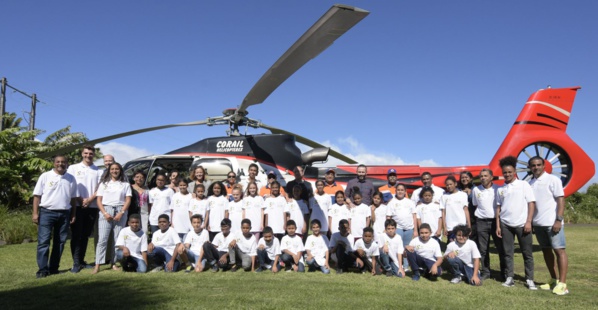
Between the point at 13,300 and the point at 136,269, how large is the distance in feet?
6.66

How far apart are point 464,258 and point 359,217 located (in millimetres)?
1730

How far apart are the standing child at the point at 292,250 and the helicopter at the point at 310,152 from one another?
2.18 metres

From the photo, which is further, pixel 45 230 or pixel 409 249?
pixel 409 249

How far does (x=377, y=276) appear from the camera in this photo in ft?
19.5

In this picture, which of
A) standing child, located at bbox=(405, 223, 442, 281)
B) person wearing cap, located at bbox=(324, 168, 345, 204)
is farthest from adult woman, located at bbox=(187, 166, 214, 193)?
standing child, located at bbox=(405, 223, 442, 281)

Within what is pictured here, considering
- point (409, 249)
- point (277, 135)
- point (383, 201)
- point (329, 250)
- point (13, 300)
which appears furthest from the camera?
point (277, 135)

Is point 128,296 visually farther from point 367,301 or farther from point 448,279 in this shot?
point 448,279

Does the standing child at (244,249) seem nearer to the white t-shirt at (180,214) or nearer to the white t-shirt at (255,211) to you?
the white t-shirt at (255,211)

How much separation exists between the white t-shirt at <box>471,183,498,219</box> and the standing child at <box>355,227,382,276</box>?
160 cm

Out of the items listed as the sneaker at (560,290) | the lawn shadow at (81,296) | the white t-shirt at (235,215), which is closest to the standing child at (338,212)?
the white t-shirt at (235,215)

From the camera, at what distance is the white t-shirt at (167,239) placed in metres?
6.36

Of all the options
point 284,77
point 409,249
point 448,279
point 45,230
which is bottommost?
point 448,279

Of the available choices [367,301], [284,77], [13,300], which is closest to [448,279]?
[367,301]

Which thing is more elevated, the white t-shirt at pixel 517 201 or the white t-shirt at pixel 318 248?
the white t-shirt at pixel 517 201
